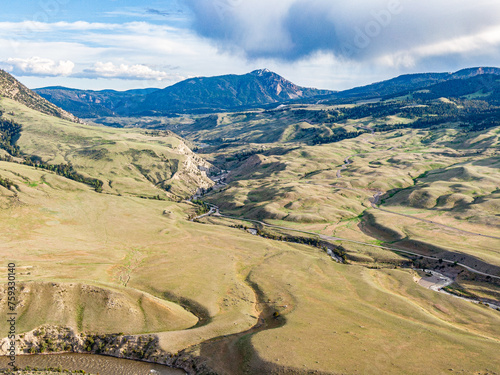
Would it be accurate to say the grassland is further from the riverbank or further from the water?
the water

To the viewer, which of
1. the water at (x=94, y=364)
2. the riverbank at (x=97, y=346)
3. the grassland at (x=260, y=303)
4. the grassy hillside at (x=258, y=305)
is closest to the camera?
the grassy hillside at (x=258, y=305)

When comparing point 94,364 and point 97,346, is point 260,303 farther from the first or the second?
point 94,364

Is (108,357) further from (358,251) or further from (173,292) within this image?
(358,251)

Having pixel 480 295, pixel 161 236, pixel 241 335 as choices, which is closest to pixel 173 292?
pixel 241 335

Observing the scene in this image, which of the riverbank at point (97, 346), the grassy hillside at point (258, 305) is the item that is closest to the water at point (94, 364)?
the riverbank at point (97, 346)

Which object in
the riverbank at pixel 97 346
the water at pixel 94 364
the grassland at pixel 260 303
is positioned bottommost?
the water at pixel 94 364

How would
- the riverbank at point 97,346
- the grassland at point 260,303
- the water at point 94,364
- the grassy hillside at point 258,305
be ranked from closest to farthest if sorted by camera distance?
the grassy hillside at point 258,305, the grassland at point 260,303, the water at point 94,364, the riverbank at point 97,346

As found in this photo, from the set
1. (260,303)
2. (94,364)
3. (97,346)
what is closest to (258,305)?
(260,303)

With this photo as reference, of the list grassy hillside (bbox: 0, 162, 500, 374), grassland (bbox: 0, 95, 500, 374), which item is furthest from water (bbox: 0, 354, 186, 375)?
grassland (bbox: 0, 95, 500, 374)

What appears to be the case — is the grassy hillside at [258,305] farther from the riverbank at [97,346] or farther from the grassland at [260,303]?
the riverbank at [97,346]
